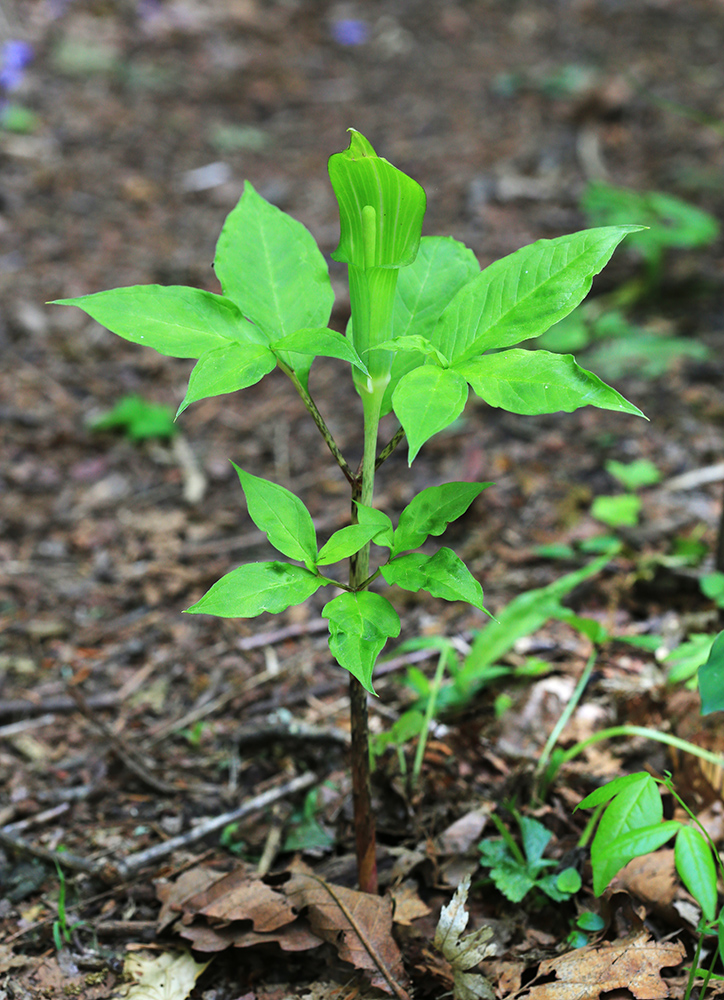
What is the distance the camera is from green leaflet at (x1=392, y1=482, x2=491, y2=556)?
1.21m

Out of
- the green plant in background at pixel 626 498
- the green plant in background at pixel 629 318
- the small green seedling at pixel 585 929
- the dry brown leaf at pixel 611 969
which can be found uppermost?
the green plant in background at pixel 629 318

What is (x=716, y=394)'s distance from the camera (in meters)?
3.40

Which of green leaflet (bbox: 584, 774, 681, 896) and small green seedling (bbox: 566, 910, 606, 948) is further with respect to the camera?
small green seedling (bbox: 566, 910, 606, 948)

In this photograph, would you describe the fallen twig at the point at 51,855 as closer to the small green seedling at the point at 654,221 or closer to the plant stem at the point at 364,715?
the plant stem at the point at 364,715

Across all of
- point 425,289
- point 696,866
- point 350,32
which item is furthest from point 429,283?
point 350,32

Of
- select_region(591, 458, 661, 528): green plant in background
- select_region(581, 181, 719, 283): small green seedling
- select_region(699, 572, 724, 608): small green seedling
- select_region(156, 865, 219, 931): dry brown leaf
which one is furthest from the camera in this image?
select_region(581, 181, 719, 283): small green seedling

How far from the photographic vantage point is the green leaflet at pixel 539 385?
3.23 ft

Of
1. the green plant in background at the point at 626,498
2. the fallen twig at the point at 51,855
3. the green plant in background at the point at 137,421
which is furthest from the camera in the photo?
the green plant in background at the point at 137,421

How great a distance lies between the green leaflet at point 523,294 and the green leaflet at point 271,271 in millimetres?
241

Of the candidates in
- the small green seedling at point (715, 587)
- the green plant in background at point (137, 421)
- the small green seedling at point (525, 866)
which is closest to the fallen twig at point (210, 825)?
the small green seedling at point (525, 866)

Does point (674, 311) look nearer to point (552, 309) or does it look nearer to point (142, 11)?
point (552, 309)

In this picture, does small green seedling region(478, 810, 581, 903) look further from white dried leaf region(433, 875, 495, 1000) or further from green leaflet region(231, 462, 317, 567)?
green leaflet region(231, 462, 317, 567)

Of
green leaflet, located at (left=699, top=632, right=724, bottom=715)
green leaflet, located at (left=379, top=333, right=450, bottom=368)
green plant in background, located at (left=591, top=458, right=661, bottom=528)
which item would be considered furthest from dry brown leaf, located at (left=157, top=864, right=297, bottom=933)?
green plant in background, located at (left=591, top=458, right=661, bottom=528)

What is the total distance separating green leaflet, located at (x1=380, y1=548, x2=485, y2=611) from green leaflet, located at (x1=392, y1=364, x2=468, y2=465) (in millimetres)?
222
